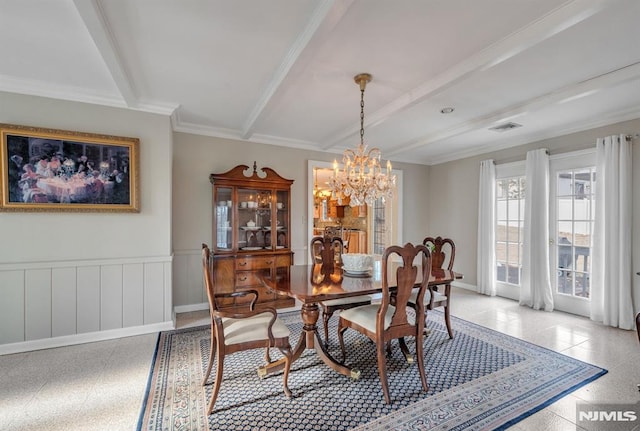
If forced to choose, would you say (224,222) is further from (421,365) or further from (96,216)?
(421,365)

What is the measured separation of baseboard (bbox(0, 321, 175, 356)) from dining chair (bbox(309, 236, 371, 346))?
1.80m

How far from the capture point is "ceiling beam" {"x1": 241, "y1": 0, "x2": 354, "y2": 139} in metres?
1.65

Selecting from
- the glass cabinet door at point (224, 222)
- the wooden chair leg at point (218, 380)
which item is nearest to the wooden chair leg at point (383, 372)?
the wooden chair leg at point (218, 380)

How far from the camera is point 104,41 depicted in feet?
6.43

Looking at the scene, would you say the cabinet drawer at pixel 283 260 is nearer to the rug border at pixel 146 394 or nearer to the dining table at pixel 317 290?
the dining table at pixel 317 290

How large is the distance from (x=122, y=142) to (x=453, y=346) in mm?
3965

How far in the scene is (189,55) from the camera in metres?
2.28

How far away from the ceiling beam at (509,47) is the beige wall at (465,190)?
2600 millimetres

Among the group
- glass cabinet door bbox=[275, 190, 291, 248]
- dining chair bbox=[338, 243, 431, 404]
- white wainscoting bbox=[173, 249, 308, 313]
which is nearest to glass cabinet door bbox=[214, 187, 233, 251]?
white wainscoting bbox=[173, 249, 308, 313]

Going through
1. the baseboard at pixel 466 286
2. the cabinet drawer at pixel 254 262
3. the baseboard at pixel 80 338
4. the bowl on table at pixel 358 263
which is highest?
the bowl on table at pixel 358 263

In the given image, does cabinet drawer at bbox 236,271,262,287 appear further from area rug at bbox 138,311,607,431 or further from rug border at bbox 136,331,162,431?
Answer: rug border at bbox 136,331,162,431

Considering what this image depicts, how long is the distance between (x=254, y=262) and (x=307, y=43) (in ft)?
9.30

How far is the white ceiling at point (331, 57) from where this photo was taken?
5.82 feet

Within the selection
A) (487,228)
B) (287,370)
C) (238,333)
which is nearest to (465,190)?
(487,228)
